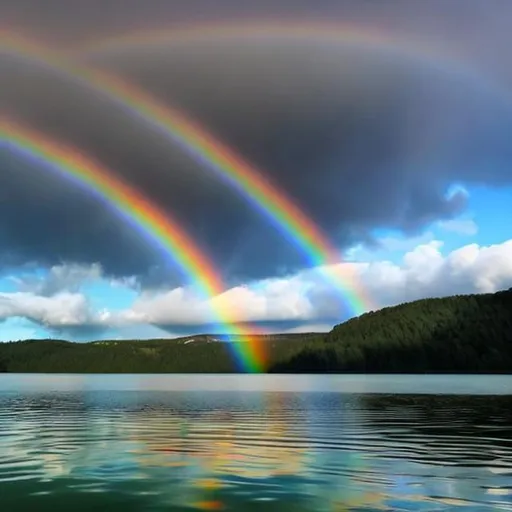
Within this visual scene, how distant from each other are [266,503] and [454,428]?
121 feet

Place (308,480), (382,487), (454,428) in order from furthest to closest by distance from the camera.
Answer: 1. (454,428)
2. (308,480)
3. (382,487)

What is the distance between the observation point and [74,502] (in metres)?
28.2

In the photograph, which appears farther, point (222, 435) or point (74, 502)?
point (222, 435)

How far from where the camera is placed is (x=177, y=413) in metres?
82.9

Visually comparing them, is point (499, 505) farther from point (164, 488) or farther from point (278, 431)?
point (278, 431)

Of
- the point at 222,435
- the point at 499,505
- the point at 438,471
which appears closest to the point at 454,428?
the point at 222,435

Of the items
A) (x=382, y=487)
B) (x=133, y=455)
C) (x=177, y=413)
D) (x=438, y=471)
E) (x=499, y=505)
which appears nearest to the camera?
(x=499, y=505)

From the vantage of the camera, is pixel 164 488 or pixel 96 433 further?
pixel 96 433

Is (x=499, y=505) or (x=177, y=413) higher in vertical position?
(x=177, y=413)

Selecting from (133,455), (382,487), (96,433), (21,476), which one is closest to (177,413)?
→ (96,433)

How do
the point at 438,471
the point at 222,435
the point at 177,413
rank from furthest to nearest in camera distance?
the point at 177,413
the point at 222,435
the point at 438,471

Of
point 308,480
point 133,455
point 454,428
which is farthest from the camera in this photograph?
point 454,428

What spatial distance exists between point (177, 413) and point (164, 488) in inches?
2060

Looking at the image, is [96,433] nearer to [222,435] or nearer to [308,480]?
[222,435]
